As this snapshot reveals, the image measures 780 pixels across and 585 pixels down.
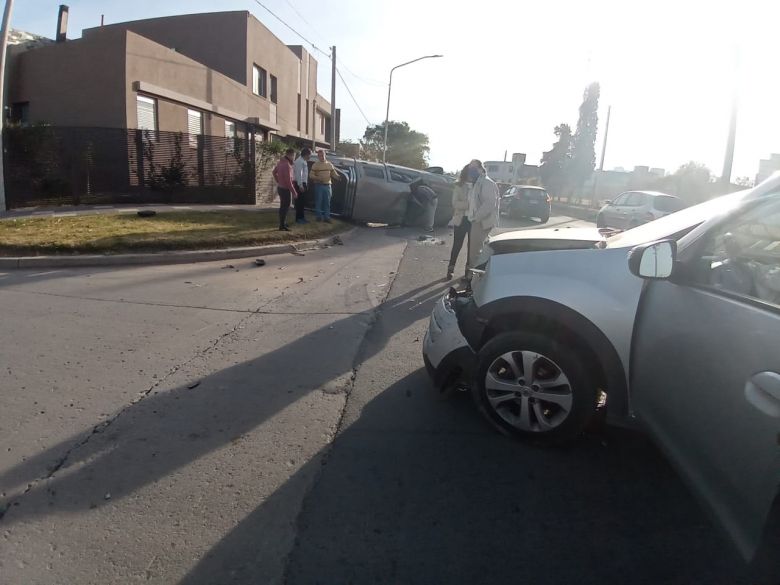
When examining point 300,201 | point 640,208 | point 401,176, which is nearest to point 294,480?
point 300,201

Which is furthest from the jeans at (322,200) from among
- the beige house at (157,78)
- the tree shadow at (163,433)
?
the tree shadow at (163,433)

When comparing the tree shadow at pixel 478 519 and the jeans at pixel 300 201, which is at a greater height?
the jeans at pixel 300 201

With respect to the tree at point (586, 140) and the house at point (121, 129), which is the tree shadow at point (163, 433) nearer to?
the house at point (121, 129)

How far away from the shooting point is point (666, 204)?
15883 millimetres

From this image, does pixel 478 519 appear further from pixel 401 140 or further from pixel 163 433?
pixel 401 140

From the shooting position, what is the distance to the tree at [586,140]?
45656 millimetres

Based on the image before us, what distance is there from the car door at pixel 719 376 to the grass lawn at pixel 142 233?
27.0ft

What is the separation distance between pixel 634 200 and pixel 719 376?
1563 centimetres

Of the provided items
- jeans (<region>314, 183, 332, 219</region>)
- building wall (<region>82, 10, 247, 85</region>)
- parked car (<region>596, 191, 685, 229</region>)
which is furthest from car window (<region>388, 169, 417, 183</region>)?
building wall (<region>82, 10, 247, 85</region>)

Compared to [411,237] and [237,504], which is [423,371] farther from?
A: [411,237]

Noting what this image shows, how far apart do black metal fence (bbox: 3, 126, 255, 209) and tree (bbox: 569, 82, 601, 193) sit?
35.0 m

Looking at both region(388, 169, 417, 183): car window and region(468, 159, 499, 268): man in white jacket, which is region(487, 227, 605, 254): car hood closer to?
region(468, 159, 499, 268): man in white jacket

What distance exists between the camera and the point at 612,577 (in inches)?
93.7

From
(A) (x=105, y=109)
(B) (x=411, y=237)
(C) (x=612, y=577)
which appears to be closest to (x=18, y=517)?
(C) (x=612, y=577)
